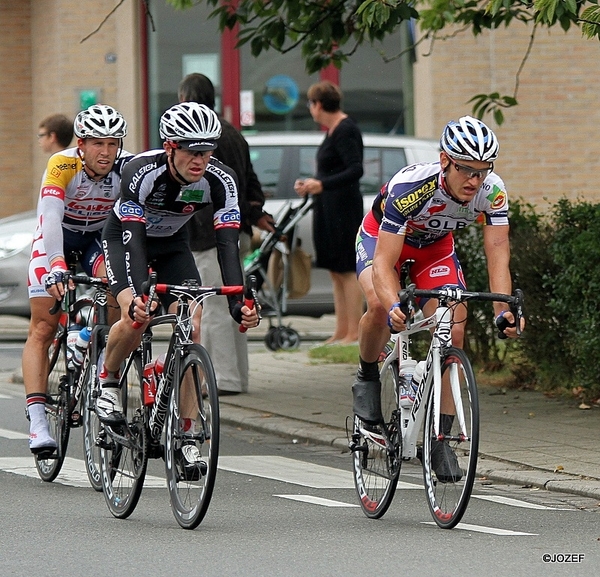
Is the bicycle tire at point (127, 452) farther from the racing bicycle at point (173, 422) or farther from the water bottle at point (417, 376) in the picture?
the water bottle at point (417, 376)

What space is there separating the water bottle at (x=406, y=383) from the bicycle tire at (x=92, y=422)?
161 cm

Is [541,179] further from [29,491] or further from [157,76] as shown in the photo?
[29,491]

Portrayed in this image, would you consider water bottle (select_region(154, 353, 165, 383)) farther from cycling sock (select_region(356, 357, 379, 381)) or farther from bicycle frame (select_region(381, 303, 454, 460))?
bicycle frame (select_region(381, 303, 454, 460))

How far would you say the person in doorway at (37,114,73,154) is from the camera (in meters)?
9.84

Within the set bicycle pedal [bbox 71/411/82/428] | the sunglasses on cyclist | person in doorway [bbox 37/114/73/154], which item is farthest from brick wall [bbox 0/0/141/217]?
the sunglasses on cyclist

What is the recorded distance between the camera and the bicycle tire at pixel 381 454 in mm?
6977

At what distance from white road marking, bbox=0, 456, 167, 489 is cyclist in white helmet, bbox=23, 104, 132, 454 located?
267mm

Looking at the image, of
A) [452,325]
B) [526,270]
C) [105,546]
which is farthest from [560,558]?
[526,270]

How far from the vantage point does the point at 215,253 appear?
11234 mm

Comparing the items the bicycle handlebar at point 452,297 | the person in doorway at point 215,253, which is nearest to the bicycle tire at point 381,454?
the bicycle handlebar at point 452,297

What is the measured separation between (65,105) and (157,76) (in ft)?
4.72

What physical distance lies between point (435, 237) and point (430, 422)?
108 centimetres

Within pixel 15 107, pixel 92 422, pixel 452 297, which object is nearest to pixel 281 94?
pixel 15 107

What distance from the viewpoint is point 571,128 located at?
21.1m
